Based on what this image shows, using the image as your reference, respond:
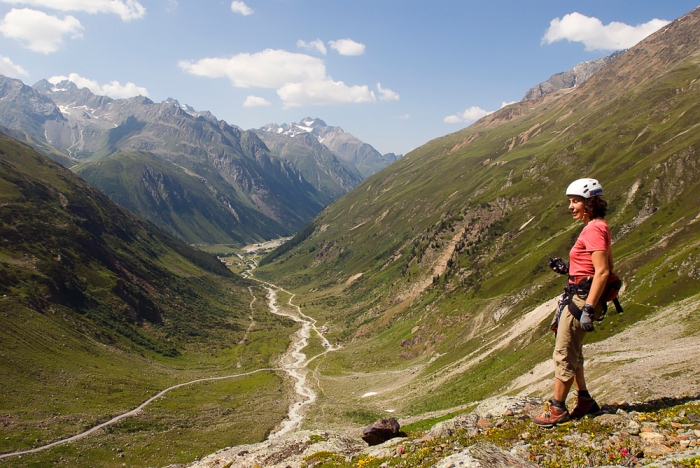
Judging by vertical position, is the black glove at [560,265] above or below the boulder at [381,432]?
above

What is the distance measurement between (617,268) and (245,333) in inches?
5573

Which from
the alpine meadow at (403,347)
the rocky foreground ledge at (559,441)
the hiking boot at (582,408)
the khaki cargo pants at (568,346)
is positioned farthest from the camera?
the alpine meadow at (403,347)

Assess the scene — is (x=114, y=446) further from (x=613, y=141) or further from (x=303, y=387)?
(x=613, y=141)

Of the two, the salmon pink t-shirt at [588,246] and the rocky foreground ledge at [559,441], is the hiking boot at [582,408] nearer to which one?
the rocky foreground ledge at [559,441]

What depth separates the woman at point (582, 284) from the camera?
12773 millimetres

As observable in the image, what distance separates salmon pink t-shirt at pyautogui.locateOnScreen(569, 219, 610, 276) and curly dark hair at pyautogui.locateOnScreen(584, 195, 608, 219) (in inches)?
15.5

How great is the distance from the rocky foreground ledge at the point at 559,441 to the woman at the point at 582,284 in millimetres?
1203

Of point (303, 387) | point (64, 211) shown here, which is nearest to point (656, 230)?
point (303, 387)

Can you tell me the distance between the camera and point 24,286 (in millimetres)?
121438

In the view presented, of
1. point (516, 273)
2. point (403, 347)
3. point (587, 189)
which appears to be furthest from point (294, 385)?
point (587, 189)

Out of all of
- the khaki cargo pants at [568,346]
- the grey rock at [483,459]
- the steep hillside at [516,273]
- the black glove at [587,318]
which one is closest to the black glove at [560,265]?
the khaki cargo pants at [568,346]

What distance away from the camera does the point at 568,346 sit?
14.2 meters

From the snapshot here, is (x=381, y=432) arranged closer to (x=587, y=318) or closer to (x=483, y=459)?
(x=483, y=459)

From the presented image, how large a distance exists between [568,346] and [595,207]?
4.72 metres
